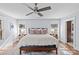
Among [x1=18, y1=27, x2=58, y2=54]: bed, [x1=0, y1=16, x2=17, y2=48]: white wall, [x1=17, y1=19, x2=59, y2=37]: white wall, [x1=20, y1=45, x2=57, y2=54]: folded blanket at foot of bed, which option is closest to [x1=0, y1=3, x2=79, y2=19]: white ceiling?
[x1=17, y1=19, x2=59, y2=37]: white wall

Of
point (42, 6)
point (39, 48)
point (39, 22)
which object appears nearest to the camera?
point (42, 6)

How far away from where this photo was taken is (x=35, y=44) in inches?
139

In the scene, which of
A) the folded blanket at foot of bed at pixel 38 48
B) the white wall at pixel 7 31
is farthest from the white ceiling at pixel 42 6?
the folded blanket at foot of bed at pixel 38 48

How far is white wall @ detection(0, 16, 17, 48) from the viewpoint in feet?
14.3

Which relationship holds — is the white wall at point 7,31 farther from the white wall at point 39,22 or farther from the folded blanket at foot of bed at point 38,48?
the folded blanket at foot of bed at point 38,48

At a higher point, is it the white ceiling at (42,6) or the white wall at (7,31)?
the white ceiling at (42,6)

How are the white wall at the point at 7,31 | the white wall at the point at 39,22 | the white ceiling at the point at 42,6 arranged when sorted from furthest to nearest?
the white wall at the point at 39,22
the white wall at the point at 7,31
the white ceiling at the point at 42,6

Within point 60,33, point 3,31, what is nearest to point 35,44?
point 3,31

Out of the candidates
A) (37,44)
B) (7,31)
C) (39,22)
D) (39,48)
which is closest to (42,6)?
(37,44)

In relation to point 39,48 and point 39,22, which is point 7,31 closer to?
point 39,22

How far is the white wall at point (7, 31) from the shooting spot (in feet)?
14.3

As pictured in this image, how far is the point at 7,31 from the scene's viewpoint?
468cm

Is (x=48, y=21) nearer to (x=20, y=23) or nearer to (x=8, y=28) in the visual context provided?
A: (x=20, y=23)
